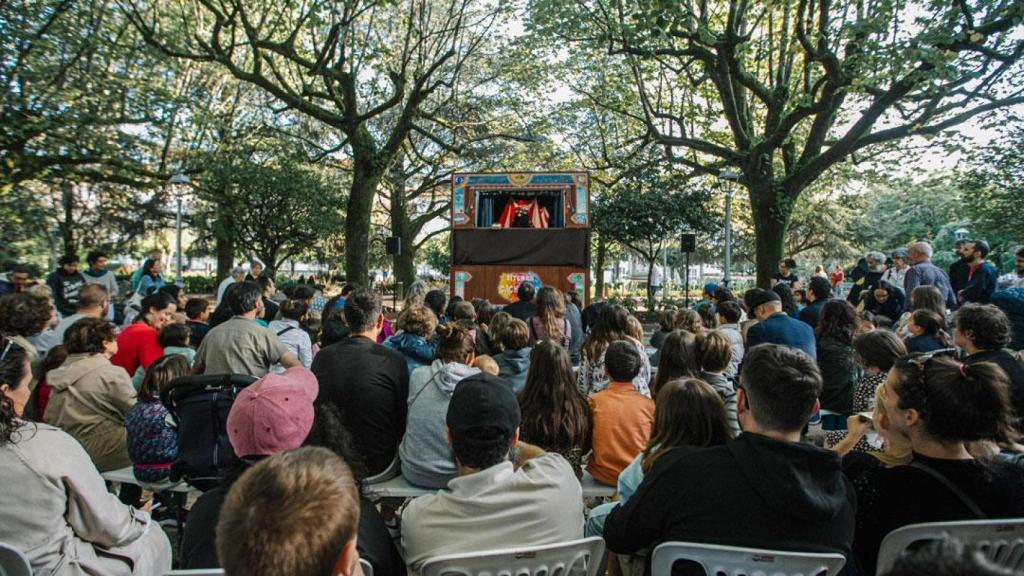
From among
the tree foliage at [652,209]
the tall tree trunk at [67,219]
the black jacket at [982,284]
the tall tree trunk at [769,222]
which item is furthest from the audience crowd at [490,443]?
the tall tree trunk at [67,219]

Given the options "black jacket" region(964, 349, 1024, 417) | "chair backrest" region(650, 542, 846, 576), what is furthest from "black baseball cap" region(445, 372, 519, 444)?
"black jacket" region(964, 349, 1024, 417)

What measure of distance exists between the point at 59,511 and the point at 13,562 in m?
0.20

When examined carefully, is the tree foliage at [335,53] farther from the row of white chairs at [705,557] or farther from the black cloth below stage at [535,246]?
the row of white chairs at [705,557]

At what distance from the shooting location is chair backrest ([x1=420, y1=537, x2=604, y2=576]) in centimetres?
181

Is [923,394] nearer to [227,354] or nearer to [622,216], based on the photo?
[227,354]

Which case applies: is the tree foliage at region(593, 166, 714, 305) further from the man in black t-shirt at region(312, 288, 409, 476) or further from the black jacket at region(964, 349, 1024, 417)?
the man in black t-shirt at region(312, 288, 409, 476)

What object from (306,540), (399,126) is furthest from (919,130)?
(306,540)

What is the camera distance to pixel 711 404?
8.14ft

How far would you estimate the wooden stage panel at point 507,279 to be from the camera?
1151cm

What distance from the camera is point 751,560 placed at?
1.81m

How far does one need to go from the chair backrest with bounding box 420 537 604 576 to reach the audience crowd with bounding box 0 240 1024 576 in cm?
10

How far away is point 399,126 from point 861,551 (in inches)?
499

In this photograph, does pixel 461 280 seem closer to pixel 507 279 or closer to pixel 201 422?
pixel 507 279

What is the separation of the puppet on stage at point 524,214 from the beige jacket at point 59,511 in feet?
35.0
